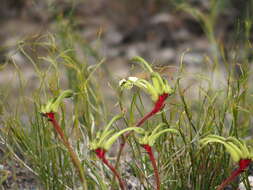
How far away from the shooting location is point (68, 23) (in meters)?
1.82

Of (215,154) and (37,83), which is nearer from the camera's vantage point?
(215,154)

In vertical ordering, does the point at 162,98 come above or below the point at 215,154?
above

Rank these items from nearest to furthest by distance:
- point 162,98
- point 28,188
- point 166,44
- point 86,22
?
point 162,98 < point 28,188 < point 166,44 < point 86,22

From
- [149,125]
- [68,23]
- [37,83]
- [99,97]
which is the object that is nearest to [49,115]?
[149,125]

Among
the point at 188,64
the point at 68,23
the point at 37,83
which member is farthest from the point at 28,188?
the point at 188,64

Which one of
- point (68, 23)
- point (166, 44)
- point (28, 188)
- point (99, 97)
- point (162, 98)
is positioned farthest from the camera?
point (166, 44)

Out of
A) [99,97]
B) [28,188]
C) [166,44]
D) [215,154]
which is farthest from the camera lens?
[166,44]

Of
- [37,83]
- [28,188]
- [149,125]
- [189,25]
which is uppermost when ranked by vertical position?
[189,25]

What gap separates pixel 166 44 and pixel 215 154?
3187 millimetres

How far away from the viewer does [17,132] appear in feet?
4.11

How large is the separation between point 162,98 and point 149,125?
10.3 inches

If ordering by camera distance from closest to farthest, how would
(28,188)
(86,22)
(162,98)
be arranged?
1. (162,98)
2. (28,188)
3. (86,22)

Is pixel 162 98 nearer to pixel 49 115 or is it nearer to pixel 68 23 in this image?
pixel 49 115

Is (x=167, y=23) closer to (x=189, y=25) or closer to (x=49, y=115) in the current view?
(x=189, y=25)
